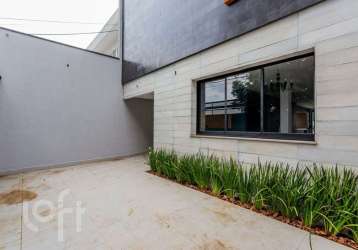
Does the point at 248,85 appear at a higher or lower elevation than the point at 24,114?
higher

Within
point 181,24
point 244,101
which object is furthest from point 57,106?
point 244,101

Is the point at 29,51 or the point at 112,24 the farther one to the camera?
the point at 112,24

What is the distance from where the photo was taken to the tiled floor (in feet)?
6.71

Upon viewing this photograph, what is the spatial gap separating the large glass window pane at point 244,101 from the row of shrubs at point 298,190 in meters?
0.85

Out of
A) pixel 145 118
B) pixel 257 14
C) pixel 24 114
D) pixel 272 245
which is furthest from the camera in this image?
pixel 145 118

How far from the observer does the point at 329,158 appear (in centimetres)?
259

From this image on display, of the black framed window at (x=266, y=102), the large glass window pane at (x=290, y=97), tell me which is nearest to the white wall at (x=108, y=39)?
the black framed window at (x=266, y=102)

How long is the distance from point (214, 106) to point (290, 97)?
5.63 ft

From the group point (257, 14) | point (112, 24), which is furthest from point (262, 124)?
point (112, 24)

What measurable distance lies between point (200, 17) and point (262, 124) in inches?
115

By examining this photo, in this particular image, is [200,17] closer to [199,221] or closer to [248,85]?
[248,85]

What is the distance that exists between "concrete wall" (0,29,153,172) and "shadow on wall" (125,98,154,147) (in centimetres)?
12

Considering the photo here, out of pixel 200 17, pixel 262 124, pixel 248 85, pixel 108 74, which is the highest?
pixel 200 17

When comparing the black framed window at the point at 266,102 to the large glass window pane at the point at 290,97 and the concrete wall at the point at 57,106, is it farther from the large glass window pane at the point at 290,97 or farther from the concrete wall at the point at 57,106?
the concrete wall at the point at 57,106
